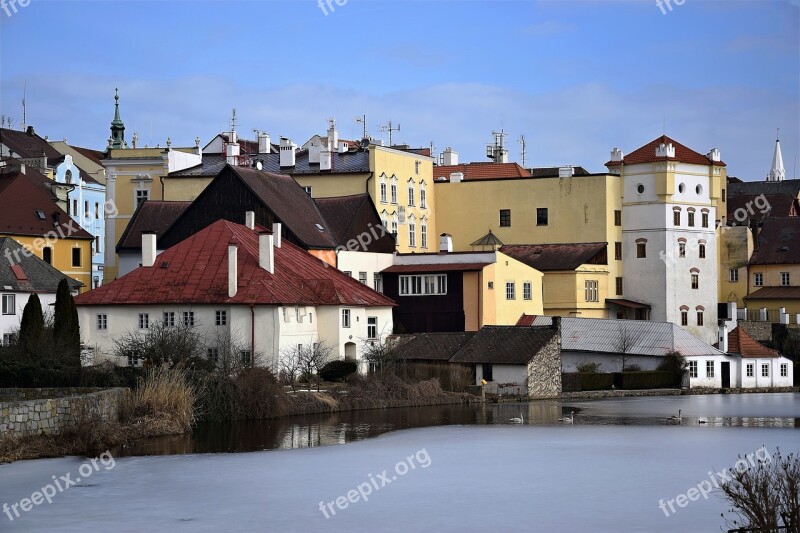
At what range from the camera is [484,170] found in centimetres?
9438

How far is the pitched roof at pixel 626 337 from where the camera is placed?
68375 mm

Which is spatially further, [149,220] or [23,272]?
[149,220]

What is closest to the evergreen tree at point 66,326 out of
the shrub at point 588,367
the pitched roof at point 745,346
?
the shrub at point 588,367

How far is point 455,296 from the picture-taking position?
67438 millimetres

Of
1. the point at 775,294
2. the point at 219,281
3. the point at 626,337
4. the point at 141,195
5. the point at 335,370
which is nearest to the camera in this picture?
the point at 219,281

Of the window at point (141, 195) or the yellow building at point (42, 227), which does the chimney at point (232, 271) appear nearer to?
the yellow building at point (42, 227)

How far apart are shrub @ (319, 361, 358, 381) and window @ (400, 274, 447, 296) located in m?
12.9

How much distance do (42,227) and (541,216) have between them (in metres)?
29.2

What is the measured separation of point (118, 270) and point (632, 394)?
28447 mm

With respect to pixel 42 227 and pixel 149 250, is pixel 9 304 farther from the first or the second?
pixel 42 227

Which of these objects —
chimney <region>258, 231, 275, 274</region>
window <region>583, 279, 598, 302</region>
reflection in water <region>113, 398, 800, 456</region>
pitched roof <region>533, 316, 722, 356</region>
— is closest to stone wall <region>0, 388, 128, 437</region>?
reflection in water <region>113, 398, 800, 456</region>

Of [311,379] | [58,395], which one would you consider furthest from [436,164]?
[58,395]

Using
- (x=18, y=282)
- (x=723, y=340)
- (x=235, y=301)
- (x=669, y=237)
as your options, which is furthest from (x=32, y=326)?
(x=669, y=237)

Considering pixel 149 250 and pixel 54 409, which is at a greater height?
pixel 149 250
